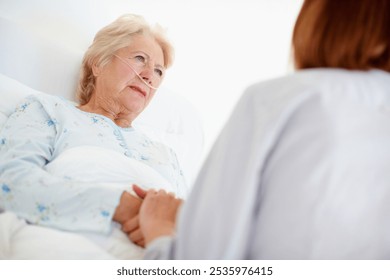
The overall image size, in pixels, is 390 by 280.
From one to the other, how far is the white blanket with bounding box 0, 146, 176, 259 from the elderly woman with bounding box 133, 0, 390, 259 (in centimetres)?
24

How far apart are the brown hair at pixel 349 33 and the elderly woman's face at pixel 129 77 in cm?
79

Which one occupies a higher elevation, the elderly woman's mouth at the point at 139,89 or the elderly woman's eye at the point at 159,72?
the elderly woman's eye at the point at 159,72

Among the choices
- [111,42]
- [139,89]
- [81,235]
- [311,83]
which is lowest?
[81,235]

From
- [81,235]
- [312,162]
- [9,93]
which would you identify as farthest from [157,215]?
[9,93]

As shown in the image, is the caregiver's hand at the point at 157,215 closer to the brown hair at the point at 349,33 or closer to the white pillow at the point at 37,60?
the brown hair at the point at 349,33

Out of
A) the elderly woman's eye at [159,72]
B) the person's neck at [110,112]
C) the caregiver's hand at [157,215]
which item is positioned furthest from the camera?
the elderly woman's eye at [159,72]

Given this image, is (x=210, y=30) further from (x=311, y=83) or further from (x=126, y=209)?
(x=311, y=83)

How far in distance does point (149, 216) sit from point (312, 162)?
1.18 feet

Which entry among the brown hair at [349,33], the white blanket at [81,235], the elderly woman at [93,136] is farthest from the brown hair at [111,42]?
the brown hair at [349,33]

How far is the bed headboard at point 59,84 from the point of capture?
51.6 inches

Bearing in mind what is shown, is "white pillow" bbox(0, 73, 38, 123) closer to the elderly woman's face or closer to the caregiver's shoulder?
the elderly woman's face

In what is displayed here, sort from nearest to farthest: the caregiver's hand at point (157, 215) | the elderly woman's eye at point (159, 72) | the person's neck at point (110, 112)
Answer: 1. the caregiver's hand at point (157, 215)
2. the person's neck at point (110, 112)
3. the elderly woman's eye at point (159, 72)

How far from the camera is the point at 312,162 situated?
1.61ft

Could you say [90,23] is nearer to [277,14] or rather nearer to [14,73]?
[14,73]
